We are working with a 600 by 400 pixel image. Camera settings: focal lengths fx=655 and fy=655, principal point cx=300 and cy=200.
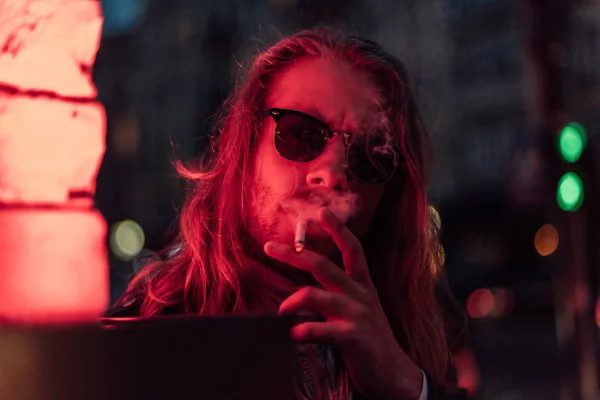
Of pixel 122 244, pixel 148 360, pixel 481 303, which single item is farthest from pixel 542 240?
pixel 148 360

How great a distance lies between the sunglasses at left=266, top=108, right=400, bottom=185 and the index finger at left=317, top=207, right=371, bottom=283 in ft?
0.75

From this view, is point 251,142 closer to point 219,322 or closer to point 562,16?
point 219,322

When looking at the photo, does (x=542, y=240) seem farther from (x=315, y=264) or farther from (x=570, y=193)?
(x=315, y=264)

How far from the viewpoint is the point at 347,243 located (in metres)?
0.96

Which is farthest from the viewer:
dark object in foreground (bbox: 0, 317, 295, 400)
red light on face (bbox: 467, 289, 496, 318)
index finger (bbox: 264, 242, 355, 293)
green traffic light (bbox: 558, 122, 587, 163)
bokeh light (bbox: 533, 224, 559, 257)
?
bokeh light (bbox: 533, 224, 559, 257)

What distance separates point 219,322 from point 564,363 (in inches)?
196

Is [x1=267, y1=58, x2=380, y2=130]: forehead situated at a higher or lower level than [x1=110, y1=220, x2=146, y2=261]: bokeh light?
higher

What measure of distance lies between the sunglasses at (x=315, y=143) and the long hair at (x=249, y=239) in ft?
0.38

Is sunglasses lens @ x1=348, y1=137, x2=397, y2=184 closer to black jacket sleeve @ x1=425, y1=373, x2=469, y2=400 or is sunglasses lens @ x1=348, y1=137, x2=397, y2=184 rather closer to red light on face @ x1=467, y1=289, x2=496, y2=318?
black jacket sleeve @ x1=425, y1=373, x2=469, y2=400

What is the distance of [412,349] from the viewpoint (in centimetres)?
135

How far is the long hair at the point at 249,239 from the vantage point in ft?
4.04

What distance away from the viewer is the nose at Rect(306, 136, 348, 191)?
3.75 ft

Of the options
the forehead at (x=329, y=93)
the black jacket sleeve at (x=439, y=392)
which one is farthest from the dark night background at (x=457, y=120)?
the black jacket sleeve at (x=439, y=392)

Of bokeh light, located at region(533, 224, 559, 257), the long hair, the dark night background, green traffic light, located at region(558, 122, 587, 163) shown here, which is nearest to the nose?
the long hair
